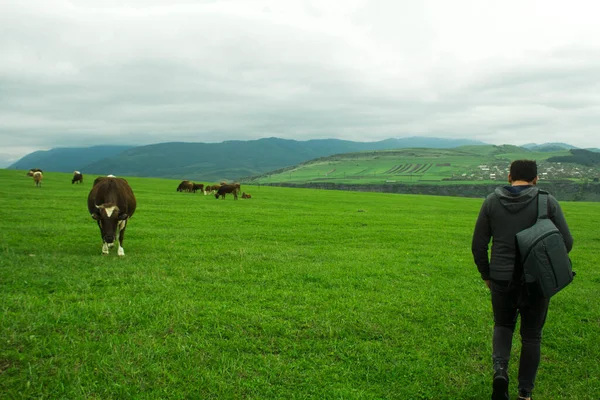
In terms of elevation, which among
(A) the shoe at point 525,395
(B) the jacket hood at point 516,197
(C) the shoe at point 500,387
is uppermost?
(B) the jacket hood at point 516,197

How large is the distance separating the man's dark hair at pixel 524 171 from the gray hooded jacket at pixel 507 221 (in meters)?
0.19

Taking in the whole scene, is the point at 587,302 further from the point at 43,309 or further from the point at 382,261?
the point at 43,309

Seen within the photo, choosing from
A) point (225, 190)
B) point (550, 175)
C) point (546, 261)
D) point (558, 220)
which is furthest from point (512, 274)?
point (550, 175)

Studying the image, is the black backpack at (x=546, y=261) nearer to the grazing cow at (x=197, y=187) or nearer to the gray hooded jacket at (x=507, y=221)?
the gray hooded jacket at (x=507, y=221)

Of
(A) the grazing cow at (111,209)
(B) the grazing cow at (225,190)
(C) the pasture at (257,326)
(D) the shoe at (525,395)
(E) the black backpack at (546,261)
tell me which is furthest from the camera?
(B) the grazing cow at (225,190)

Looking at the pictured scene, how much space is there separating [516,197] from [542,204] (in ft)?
1.18

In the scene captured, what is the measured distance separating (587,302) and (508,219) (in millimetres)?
7617

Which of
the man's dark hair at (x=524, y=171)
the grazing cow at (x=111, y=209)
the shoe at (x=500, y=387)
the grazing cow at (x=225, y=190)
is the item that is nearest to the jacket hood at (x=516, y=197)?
the man's dark hair at (x=524, y=171)

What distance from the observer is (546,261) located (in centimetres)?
540

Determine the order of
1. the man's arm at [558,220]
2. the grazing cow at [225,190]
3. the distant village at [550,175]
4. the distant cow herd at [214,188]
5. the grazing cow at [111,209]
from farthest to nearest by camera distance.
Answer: the distant village at [550,175] < the distant cow herd at [214,188] < the grazing cow at [225,190] < the grazing cow at [111,209] < the man's arm at [558,220]

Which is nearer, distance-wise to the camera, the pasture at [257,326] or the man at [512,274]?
the man at [512,274]

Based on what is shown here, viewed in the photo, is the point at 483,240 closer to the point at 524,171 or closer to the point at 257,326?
the point at 524,171

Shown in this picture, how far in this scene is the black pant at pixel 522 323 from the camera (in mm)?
5695

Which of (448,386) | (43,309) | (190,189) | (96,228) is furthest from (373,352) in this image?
(190,189)
